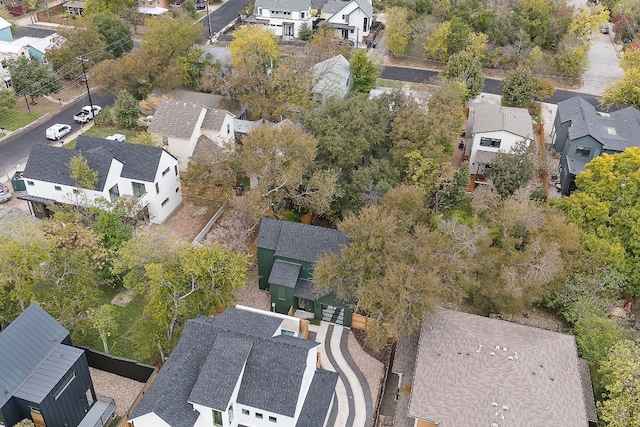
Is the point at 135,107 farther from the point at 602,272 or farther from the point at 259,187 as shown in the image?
the point at 602,272

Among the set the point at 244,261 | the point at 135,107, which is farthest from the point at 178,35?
the point at 244,261

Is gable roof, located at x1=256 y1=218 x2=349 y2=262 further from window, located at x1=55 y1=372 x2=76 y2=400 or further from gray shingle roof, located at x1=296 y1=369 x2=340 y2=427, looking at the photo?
window, located at x1=55 y1=372 x2=76 y2=400

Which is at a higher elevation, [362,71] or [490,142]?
[362,71]

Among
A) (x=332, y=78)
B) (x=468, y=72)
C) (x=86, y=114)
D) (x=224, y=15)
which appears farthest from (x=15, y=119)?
(x=468, y=72)

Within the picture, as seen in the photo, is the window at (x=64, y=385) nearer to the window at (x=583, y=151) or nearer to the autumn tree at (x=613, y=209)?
the autumn tree at (x=613, y=209)

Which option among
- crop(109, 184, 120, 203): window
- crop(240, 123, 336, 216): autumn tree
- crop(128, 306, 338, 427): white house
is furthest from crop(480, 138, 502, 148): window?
crop(109, 184, 120, 203): window

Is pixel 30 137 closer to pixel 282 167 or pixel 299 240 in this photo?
pixel 282 167
